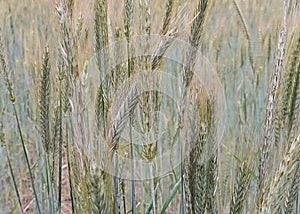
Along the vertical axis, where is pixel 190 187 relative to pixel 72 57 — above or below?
below

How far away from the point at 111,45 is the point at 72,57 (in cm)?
15

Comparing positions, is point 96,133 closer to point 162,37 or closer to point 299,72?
point 162,37

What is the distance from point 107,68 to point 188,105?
0.36 feet

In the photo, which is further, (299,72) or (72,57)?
(299,72)

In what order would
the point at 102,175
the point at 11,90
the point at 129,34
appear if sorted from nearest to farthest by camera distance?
the point at 102,175, the point at 129,34, the point at 11,90

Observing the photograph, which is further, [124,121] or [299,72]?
[299,72]

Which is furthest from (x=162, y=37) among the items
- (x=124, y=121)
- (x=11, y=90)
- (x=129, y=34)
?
(x=11, y=90)

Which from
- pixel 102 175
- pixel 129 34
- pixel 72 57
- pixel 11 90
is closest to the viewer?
pixel 102 175

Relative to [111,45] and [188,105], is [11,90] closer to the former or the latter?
[111,45]

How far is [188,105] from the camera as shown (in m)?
0.61

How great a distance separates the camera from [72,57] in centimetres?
57

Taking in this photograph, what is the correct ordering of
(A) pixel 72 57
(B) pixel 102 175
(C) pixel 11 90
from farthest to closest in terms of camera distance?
(C) pixel 11 90 → (A) pixel 72 57 → (B) pixel 102 175

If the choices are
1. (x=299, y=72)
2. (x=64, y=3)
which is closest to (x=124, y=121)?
(x=64, y=3)

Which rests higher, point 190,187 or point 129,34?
point 129,34
